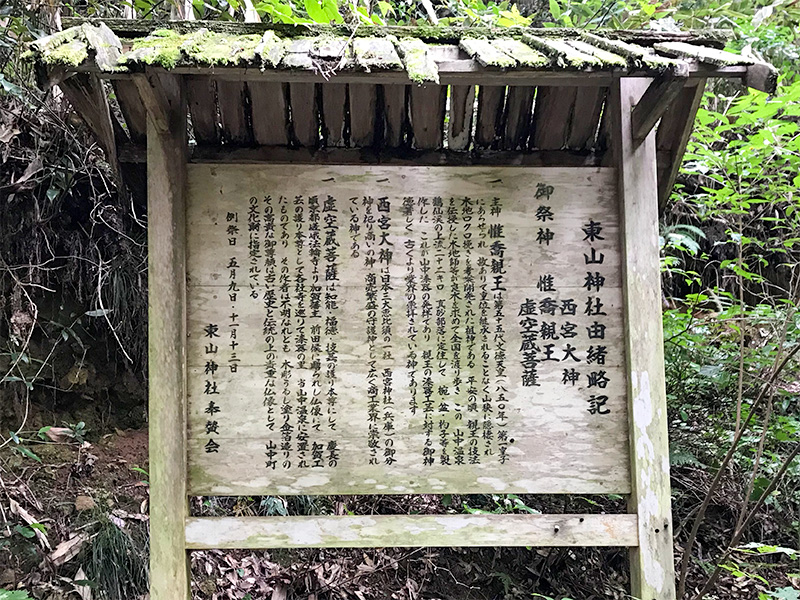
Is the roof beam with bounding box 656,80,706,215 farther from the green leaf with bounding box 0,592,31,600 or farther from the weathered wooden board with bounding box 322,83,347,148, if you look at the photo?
the green leaf with bounding box 0,592,31,600

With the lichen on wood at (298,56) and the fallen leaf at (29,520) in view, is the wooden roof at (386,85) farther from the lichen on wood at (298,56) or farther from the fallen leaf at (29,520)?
the fallen leaf at (29,520)

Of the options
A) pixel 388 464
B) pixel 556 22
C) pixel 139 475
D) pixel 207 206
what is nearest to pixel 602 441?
pixel 388 464

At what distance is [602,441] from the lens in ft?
8.34

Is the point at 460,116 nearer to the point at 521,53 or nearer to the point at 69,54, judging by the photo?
the point at 521,53

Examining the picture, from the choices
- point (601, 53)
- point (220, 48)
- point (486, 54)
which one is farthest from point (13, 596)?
point (601, 53)

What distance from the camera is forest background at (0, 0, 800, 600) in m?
3.43

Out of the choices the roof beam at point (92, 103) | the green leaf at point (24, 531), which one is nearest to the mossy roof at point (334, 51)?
the roof beam at point (92, 103)

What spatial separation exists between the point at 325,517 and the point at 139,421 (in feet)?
7.71

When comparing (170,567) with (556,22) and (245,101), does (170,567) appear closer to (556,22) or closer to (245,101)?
(245,101)

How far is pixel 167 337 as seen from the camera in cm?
245

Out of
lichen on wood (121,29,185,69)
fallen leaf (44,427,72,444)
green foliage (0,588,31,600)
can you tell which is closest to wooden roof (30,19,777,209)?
lichen on wood (121,29,185,69)

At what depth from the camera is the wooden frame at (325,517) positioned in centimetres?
239

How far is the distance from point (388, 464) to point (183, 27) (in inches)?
88.9

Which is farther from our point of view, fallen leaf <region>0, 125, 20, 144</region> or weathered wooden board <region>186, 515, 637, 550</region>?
→ fallen leaf <region>0, 125, 20, 144</region>
